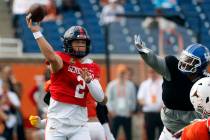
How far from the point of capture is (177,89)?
304 inches

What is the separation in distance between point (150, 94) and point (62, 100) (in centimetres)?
552

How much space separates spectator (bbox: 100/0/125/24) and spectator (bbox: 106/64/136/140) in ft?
4.42

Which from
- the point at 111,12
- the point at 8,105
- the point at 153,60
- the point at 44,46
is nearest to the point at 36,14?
the point at 44,46

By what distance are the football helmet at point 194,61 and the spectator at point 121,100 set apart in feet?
18.5

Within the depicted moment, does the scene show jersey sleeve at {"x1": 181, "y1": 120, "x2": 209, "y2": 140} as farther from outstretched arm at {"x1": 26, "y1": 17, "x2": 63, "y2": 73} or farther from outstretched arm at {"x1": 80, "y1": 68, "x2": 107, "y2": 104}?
outstretched arm at {"x1": 26, "y1": 17, "x2": 63, "y2": 73}

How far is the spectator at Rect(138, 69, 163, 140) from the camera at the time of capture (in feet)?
42.2

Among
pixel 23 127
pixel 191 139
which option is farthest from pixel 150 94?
pixel 191 139

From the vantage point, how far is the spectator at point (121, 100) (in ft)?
42.8

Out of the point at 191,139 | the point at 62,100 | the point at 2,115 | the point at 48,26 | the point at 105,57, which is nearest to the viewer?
the point at 191,139

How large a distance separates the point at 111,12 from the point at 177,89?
23.6 ft

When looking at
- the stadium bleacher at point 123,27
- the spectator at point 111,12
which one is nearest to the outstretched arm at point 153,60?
the stadium bleacher at point 123,27

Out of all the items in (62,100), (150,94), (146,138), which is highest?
(62,100)

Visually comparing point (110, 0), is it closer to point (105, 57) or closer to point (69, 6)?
point (69, 6)

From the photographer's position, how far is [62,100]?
7.52 m
